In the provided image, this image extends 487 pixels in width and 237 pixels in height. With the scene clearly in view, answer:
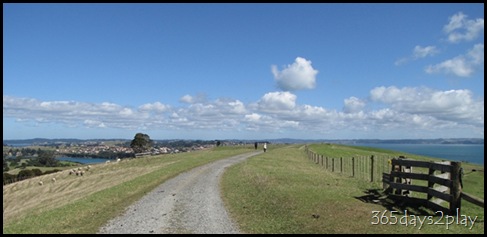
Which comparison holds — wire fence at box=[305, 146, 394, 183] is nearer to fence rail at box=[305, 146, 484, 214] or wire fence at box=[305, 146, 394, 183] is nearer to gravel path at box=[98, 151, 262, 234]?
fence rail at box=[305, 146, 484, 214]

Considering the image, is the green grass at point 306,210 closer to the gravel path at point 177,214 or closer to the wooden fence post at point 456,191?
the gravel path at point 177,214

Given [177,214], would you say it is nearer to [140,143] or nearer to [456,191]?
[456,191]

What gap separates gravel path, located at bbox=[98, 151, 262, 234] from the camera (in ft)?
41.9

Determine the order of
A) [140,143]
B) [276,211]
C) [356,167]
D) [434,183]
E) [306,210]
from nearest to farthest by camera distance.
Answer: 1. [306,210]
2. [276,211]
3. [434,183]
4. [356,167]
5. [140,143]

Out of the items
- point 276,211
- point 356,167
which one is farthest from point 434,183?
point 356,167

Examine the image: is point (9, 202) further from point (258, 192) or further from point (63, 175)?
point (258, 192)

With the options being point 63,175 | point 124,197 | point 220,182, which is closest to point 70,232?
point 124,197

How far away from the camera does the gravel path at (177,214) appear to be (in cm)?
1277

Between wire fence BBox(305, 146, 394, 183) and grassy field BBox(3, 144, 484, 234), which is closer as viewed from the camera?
grassy field BBox(3, 144, 484, 234)

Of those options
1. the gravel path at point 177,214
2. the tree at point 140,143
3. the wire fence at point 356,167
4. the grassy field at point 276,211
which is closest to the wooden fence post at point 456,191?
the grassy field at point 276,211

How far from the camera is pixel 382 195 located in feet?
60.3

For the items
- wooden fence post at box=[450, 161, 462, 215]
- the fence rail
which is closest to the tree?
the fence rail

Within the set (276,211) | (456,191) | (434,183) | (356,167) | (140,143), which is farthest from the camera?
(140,143)

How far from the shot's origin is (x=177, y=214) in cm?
1515
